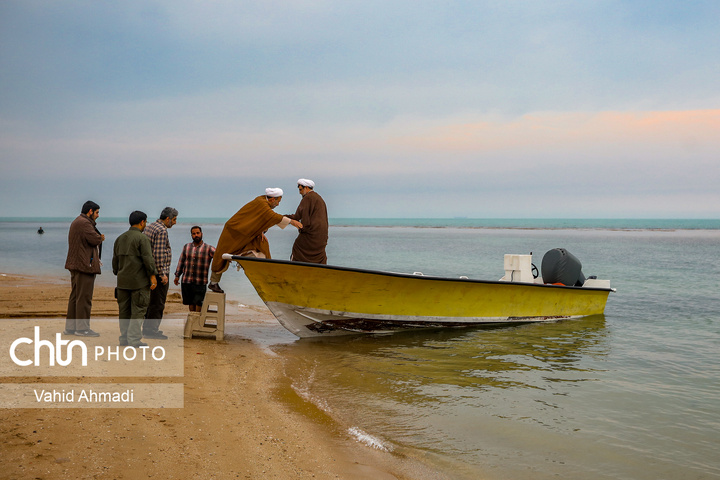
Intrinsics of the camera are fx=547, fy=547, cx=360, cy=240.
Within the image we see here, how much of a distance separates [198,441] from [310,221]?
435 cm

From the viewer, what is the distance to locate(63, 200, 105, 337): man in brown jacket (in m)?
6.72

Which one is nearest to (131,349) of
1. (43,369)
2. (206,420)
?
(43,369)

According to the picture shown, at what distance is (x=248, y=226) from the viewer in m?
7.43

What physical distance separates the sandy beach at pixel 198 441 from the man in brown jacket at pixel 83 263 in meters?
2.02

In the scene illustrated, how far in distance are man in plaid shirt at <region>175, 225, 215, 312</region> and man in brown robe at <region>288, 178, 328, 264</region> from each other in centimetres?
132

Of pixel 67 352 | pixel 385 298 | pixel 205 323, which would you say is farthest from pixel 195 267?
pixel 385 298

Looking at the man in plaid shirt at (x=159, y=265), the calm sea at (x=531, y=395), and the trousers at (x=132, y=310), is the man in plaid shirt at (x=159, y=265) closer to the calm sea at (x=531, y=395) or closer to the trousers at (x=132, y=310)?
the trousers at (x=132, y=310)

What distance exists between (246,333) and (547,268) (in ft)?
20.7

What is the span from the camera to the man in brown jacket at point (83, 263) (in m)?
6.72

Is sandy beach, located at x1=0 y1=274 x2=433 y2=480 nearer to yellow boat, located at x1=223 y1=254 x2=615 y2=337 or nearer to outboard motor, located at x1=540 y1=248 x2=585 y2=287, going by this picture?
yellow boat, located at x1=223 y1=254 x2=615 y2=337

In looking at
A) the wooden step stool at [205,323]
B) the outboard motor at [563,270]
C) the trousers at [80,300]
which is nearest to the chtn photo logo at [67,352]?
the trousers at [80,300]

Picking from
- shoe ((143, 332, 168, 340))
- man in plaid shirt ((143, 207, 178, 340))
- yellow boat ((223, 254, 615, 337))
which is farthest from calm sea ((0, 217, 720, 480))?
man in plaid shirt ((143, 207, 178, 340))

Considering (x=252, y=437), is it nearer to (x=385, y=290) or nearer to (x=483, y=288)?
(x=385, y=290)

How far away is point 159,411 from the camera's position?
447cm
